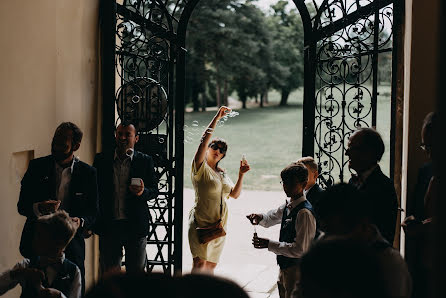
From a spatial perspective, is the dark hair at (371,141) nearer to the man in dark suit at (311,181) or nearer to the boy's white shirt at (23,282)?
the man in dark suit at (311,181)

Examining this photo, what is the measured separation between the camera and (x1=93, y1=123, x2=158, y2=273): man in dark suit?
546cm

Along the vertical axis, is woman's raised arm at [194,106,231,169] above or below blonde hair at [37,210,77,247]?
above

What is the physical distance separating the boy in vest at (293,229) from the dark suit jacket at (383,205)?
22.0 inches

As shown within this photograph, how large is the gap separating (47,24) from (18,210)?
161 cm

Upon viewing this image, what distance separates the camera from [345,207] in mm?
2439

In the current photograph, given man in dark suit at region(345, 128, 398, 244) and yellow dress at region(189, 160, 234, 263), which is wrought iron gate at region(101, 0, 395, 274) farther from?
man in dark suit at region(345, 128, 398, 244)

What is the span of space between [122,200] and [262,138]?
18.3 meters

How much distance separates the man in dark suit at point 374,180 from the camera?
362cm

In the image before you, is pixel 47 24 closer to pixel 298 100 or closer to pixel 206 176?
pixel 206 176

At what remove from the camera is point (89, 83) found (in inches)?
238

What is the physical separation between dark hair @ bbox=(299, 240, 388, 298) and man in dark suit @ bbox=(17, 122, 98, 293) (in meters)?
2.98

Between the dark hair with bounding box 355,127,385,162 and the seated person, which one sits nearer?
the seated person

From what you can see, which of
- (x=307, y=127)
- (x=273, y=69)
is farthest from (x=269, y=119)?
(x=307, y=127)

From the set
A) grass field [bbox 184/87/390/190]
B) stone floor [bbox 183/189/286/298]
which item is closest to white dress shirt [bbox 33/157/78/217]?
stone floor [bbox 183/189/286/298]
